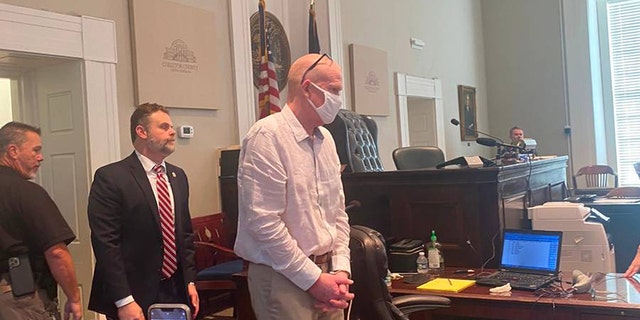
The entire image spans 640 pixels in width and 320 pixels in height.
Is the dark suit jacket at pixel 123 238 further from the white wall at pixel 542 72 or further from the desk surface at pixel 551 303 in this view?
the white wall at pixel 542 72

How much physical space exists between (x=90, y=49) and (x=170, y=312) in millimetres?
2798

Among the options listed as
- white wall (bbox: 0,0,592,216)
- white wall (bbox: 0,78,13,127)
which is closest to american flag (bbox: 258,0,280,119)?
white wall (bbox: 0,0,592,216)

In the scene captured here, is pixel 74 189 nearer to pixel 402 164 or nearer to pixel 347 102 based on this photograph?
pixel 402 164

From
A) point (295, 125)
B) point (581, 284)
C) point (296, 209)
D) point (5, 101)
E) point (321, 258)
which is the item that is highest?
point (5, 101)

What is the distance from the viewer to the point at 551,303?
256 centimetres

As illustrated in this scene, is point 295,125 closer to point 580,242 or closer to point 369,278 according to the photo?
point 369,278

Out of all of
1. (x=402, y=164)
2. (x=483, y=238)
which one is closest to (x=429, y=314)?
(x=483, y=238)

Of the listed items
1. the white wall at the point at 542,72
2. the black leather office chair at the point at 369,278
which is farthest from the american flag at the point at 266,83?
the white wall at the point at 542,72

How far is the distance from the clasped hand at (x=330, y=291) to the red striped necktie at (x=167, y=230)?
1.02 meters

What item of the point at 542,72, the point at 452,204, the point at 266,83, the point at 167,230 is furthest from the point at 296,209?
the point at 542,72

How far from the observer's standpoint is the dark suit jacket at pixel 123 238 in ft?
8.27

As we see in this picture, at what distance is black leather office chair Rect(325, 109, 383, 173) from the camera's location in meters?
4.19

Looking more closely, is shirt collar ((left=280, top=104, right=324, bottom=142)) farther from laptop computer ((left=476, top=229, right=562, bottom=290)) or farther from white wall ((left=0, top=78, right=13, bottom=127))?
white wall ((left=0, top=78, right=13, bottom=127))

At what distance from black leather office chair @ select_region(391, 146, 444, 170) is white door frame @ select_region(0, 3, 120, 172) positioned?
2.28 metres
